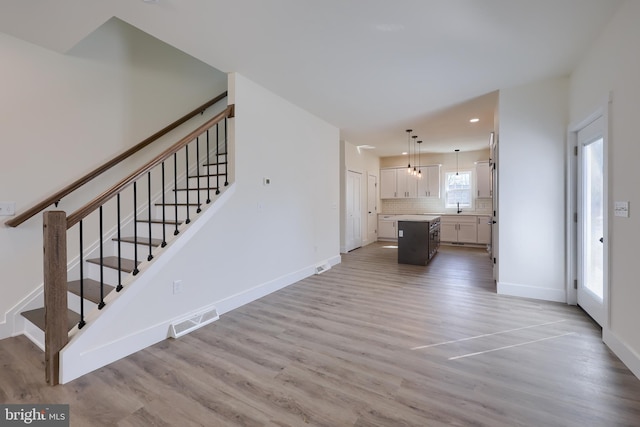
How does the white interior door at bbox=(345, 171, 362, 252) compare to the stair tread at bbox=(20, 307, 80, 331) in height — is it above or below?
above

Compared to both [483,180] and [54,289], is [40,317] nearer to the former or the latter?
[54,289]

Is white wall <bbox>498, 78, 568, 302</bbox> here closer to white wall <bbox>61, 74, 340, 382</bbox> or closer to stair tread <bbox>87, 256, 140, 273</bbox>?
white wall <bbox>61, 74, 340, 382</bbox>

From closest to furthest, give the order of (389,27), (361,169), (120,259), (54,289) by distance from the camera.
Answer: (54,289)
(389,27)
(120,259)
(361,169)

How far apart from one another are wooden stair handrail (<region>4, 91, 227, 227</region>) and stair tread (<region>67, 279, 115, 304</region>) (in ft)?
2.39

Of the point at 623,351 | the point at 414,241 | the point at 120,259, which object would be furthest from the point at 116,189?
the point at 414,241

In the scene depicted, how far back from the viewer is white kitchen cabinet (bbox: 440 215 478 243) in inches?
314

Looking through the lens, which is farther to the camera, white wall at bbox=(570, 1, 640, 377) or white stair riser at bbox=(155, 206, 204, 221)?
white stair riser at bbox=(155, 206, 204, 221)

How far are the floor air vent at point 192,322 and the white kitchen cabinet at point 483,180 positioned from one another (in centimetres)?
796

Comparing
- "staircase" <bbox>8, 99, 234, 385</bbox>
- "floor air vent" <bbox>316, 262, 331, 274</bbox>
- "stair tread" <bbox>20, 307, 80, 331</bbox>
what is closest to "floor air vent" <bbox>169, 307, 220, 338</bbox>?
"staircase" <bbox>8, 99, 234, 385</bbox>

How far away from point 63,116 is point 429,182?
27.8 feet

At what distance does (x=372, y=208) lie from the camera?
8875mm

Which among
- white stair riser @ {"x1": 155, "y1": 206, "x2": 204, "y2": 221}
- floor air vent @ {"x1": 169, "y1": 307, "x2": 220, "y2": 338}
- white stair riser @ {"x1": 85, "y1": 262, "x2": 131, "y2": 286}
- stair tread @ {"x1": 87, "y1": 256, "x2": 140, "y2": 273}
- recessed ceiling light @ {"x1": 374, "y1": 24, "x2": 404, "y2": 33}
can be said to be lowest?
floor air vent @ {"x1": 169, "y1": 307, "x2": 220, "y2": 338}

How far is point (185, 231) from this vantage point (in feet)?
8.96

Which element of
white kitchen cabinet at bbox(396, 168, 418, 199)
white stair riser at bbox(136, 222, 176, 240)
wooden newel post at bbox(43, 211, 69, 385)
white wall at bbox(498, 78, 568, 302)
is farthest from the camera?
white kitchen cabinet at bbox(396, 168, 418, 199)
